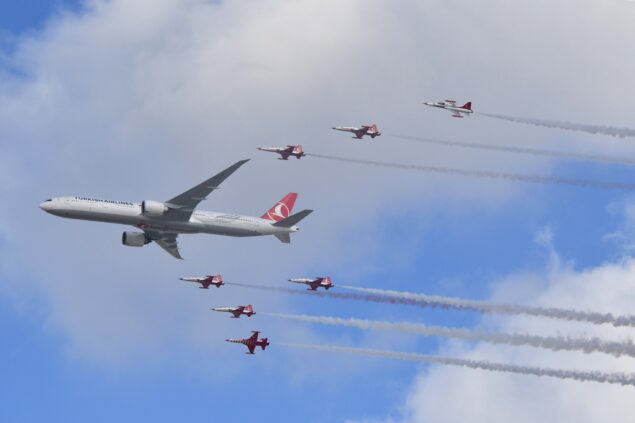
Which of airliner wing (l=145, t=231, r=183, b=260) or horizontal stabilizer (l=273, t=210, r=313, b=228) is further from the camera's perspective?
airliner wing (l=145, t=231, r=183, b=260)

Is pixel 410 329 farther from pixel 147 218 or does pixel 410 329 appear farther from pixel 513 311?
pixel 147 218

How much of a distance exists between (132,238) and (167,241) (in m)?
Answer: 7.53

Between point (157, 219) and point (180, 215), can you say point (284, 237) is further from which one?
point (157, 219)

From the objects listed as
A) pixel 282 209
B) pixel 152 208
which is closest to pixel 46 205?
pixel 152 208

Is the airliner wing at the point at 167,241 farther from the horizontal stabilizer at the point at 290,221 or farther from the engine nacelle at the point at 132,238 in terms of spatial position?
the horizontal stabilizer at the point at 290,221

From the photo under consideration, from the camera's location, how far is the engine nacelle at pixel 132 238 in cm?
15362

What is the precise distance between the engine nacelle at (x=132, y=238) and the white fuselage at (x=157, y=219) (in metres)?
9.79

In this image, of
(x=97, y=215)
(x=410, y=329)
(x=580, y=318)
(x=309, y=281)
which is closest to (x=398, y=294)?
(x=410, y=329)

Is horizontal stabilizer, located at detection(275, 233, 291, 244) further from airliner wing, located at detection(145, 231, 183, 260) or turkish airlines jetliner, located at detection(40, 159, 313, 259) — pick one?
airliner wing, located at detection(145, 231, 183, 260)

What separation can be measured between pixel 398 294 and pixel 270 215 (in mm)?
29409

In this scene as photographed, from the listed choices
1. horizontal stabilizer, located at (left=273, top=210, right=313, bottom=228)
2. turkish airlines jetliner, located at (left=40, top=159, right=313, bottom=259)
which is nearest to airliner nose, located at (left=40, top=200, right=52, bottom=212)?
turkish airlines jetliner, located at (left=40, top=159, right=313, bottom=259)

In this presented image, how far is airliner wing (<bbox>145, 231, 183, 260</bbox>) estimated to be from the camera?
155m

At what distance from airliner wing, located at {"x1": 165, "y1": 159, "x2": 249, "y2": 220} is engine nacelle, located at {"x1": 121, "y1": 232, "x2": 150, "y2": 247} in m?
13.9

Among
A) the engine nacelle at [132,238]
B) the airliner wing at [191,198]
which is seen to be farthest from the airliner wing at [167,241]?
the airliner wing at [191,198]
